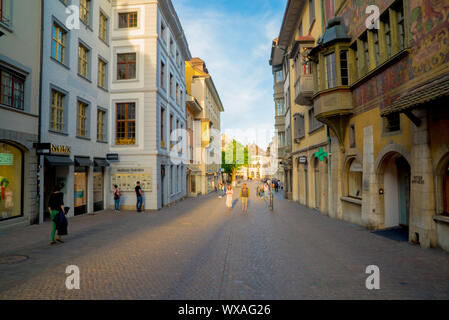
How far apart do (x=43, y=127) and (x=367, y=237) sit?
14361 millimetres

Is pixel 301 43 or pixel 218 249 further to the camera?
pixel 301 43

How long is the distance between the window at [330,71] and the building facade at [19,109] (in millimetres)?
13371

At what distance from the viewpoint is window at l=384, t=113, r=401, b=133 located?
9836mm

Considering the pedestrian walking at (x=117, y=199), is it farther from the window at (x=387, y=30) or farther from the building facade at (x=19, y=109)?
the window at (x=387, y=30)

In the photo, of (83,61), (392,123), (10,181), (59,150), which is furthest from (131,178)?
(392,123)

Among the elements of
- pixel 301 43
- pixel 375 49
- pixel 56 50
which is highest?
pixel 301 43

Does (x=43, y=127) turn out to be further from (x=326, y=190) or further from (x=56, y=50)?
(x=326, y=190)

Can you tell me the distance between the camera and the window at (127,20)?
20438mm

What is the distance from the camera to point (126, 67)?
20.3 meters

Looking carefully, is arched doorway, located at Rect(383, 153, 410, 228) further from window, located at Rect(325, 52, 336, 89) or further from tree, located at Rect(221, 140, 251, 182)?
tree, located at Rect(221, 140, 251, 182)

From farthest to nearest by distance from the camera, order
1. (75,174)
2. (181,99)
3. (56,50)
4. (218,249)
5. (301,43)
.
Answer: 1. (181,99)
2. (301,43)
3. (75,174)
4. (56,50)
5. (218,249)

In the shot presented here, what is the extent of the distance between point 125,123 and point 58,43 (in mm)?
6571
